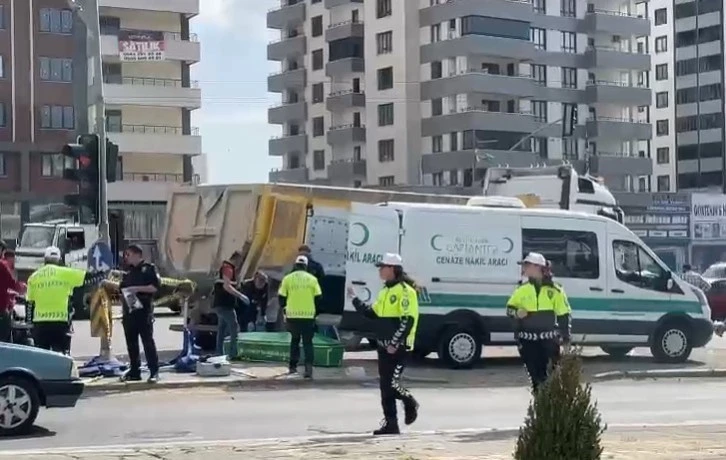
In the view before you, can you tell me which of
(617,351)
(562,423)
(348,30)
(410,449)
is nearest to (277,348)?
(617,351)

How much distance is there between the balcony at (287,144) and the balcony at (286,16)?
7399 millimetres

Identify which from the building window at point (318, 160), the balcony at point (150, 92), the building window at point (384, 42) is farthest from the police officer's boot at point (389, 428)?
the building window at point (318, 160)

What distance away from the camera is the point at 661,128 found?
99438 mm

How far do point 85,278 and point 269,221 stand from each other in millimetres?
4952

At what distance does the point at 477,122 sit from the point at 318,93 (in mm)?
15557

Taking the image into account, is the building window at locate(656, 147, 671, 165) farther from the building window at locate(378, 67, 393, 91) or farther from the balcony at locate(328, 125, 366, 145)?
the building window at locate(378, 67, 393, 91)

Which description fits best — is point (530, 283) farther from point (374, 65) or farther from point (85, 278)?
point (374, 65)

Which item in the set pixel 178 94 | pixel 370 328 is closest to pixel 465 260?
pixel 370 328

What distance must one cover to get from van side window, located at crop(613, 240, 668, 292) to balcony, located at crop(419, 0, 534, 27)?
50.2m

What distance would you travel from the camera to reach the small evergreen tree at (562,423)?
7.36m

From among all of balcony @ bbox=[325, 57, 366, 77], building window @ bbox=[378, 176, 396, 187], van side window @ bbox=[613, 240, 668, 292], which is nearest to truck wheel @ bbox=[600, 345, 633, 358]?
van side window @ bbox=[613, 240, 668, 292]

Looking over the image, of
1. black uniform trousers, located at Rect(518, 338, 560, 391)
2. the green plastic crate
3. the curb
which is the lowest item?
the curb

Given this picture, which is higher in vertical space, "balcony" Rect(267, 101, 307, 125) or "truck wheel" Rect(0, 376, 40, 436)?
"balcony" Rect(267, 101, 307, 125)

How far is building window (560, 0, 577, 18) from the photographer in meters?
75.7
